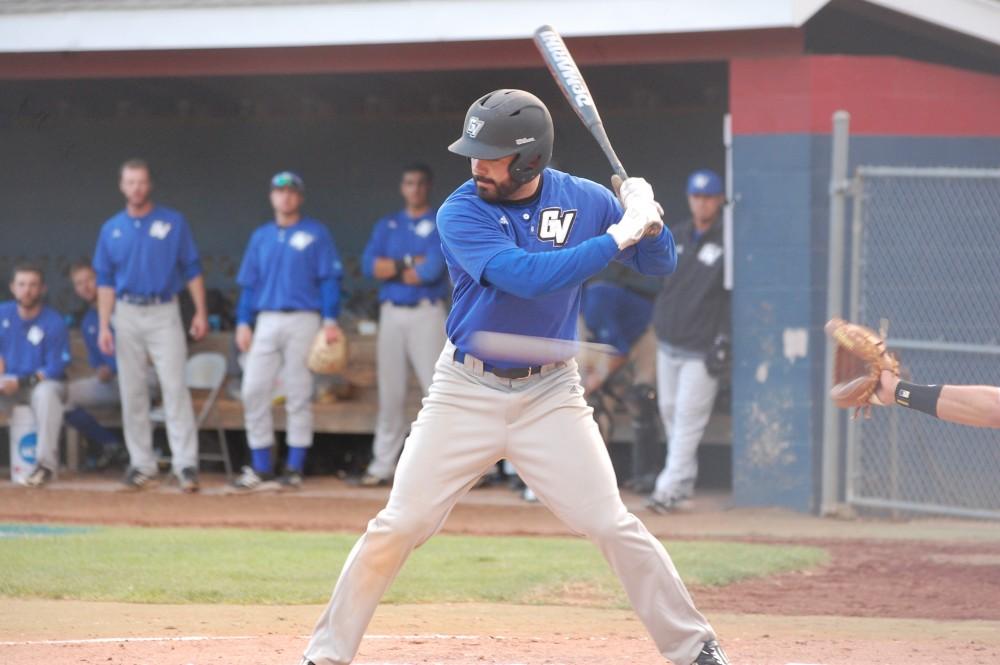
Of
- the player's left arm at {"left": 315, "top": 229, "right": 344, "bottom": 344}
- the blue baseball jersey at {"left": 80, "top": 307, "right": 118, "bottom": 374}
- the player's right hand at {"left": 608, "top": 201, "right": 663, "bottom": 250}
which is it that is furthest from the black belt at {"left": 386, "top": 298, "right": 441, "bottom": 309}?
the player's right hand at {"left": 608, "top": 201, "right": 663, "bottom": 250}

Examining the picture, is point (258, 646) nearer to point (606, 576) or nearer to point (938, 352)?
point (606, 576)

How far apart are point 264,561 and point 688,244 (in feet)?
11.4

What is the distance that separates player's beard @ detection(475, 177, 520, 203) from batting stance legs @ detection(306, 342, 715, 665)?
0.50 metres

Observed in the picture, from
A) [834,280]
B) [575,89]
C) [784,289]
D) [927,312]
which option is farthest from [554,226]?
[927,312]

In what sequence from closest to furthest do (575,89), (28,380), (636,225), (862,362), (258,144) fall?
(636,225)
(575,89)
(862,362)
(28,380)
(258,144)

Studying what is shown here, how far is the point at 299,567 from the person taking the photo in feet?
23.0

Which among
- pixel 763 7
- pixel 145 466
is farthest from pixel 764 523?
pixel 145 466

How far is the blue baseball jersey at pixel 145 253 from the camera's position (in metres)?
9.52

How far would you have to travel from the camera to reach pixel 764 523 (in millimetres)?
8750

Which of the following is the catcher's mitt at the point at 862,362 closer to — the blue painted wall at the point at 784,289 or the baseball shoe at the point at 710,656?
the baseball shoe at the point at 710,656

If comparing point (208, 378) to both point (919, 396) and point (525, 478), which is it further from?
point (919, 396)

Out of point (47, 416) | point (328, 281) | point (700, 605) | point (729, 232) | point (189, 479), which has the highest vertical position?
point (729, 232)

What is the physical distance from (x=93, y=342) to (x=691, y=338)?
4493 millimetres

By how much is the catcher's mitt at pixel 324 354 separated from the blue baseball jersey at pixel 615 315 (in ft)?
5.50
